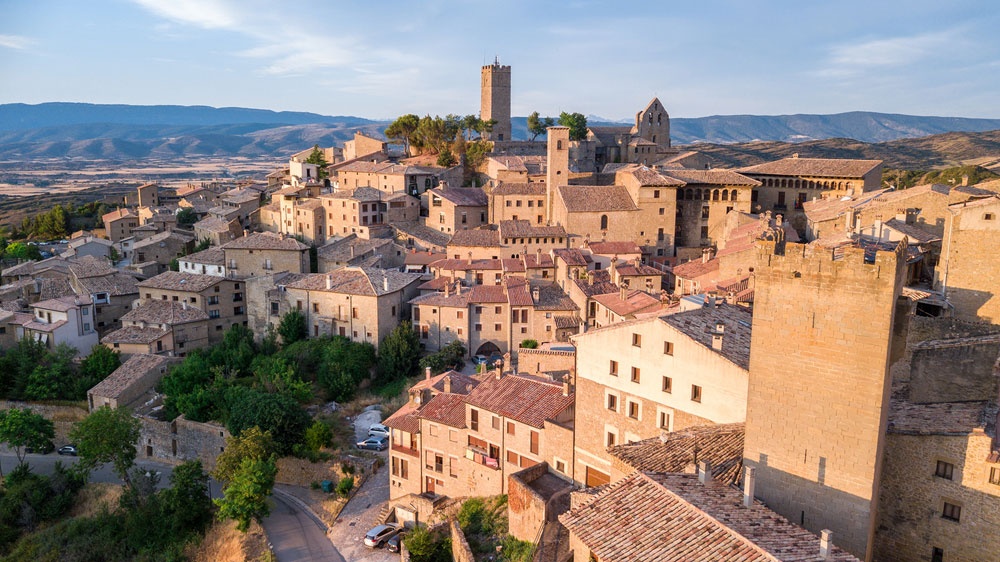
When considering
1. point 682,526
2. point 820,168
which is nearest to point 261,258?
point 820,168

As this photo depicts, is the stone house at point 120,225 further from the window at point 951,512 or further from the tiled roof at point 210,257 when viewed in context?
the window at point 951,512

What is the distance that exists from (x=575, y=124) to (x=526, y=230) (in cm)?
2879

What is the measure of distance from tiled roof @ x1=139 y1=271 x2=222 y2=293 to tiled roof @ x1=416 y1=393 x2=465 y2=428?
1014 inches

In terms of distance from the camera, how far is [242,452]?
32.0 meters

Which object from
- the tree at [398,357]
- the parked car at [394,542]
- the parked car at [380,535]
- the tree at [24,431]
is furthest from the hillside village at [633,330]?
the tree at [24,431]

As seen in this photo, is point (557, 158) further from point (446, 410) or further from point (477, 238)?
point (446, 410)

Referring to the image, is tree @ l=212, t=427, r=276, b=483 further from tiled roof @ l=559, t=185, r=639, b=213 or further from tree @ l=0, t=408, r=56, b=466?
tiled roof @ l=559, t=185, r=639, b=213

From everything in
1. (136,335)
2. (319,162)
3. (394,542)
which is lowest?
(394,542)

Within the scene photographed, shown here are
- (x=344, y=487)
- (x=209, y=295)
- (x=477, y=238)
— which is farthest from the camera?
(x=477, y=238)

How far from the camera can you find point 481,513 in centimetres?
2506

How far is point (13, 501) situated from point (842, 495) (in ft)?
119

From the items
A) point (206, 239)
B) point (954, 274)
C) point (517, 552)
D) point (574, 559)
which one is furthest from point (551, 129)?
point (574, 559)

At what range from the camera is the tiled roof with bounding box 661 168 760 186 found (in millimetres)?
51625

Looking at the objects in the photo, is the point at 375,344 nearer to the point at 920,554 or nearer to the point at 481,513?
the point at 481,513
